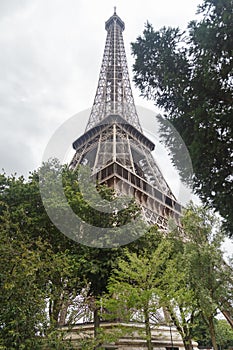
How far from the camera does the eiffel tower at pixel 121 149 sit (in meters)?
29.7

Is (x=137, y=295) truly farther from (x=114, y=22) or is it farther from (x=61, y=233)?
(x=114, y=22)

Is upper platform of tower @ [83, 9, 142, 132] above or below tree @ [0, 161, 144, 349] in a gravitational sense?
above

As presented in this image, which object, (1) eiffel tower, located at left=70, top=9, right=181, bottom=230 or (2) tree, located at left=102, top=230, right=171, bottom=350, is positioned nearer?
(2) tree, located at left=102, top=230, right=171, bottom=350

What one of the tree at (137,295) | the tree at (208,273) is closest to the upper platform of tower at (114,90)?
the tree at (208,273)

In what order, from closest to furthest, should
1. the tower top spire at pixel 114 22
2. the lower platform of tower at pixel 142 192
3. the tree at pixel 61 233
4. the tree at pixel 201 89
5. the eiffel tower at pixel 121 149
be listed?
the tree at pixel 201 89
the tree at pixel 61 233
the lower platform of tower at pixel 142 192
the eiffel tower at pixel 121 149
the tower top spire at pixel 114 22

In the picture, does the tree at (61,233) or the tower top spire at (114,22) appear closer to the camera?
the tree at (61,233)

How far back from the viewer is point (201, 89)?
6.21 meters

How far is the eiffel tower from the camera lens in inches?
1169

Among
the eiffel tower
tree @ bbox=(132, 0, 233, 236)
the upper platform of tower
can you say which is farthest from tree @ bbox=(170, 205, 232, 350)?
the upper platform of tower

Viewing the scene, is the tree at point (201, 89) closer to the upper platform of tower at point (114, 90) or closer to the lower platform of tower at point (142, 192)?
the lower platform of tower at point (142, 192)

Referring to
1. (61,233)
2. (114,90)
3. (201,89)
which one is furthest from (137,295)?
(114,90)

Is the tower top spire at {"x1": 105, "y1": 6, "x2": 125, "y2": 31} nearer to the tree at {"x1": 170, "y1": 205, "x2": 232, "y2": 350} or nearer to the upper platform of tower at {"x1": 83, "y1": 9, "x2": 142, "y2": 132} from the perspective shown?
the upper platform of tower at {"x1": 83, "y1": 9, "x2": 142, "y2": 132}

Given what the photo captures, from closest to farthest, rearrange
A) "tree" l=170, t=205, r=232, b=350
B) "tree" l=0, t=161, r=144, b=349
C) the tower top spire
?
"tree" l=0, t=161, r=144, b=349, "tree" l=170, t=205, r=232, b=350, the tower top spire

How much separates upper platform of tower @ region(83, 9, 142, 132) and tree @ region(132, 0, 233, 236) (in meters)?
32.9
